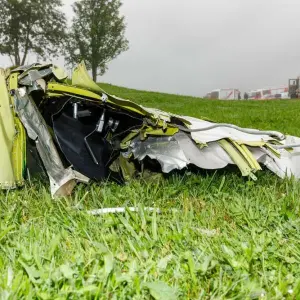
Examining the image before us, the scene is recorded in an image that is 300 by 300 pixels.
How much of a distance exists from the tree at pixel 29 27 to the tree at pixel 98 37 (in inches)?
68.0

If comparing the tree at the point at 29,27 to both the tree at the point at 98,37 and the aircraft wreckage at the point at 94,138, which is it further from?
the aircraft wreckage at the point at 94,138

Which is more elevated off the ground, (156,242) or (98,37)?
(98,37)

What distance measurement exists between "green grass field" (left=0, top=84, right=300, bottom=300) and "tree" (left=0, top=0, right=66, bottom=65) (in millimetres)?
29483

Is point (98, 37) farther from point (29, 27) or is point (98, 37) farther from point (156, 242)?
point (156, 242)

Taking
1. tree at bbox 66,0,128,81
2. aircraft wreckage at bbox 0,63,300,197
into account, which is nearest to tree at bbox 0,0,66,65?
tree at bbox 66,0,128,81

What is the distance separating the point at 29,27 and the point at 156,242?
31694mm

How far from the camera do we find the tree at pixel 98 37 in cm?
3256

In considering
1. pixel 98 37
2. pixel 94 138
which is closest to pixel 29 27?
pixel 98 37

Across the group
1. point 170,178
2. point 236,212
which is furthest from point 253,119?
point 236,212

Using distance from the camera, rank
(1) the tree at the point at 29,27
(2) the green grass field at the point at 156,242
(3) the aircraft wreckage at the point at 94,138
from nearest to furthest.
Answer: (2) the green grass field at the point at 156,242 < (3) the aircraft wreckage at the point at 94,138 < (1) the tree at the point at 29,27

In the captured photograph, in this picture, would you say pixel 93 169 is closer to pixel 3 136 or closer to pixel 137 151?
pixel 137 151

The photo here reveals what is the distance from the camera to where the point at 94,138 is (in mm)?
3100

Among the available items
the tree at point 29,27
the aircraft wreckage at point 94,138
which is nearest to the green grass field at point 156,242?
the aircraft wreckage at point 94,138

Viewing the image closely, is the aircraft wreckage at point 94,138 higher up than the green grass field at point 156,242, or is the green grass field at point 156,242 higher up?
the aircraft wreckage at point 94,138
